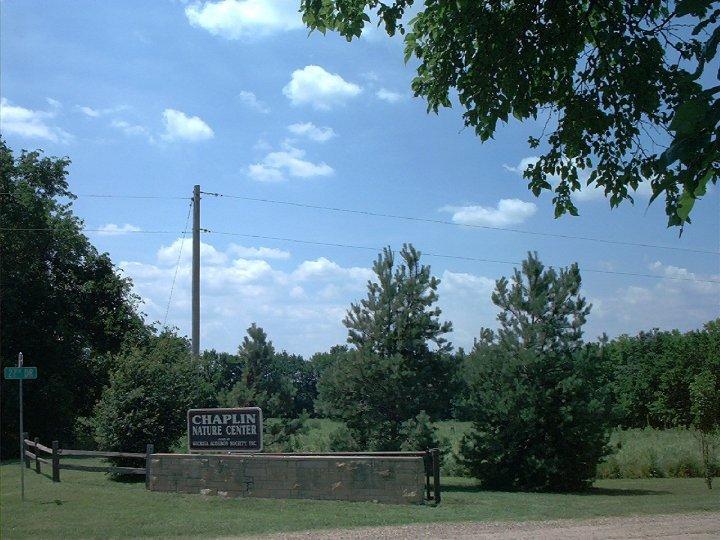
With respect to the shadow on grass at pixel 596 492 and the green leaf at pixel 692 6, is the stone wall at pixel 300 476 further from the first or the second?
the green leaf at pixel 692 6

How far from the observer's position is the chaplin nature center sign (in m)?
17.2

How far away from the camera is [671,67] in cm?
1025

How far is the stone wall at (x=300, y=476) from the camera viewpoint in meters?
14.7

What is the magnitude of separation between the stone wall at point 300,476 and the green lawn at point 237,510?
1.41 ft

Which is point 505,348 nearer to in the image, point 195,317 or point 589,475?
point 589,475

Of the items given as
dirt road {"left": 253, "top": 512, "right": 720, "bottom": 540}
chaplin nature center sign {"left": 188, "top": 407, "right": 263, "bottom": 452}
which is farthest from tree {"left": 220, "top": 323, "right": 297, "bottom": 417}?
dirt road {"left": 253, "top": 512, "right": 720, "bottom": 540}

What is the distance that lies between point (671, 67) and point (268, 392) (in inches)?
545

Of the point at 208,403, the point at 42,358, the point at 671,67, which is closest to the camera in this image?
the point at 671,67

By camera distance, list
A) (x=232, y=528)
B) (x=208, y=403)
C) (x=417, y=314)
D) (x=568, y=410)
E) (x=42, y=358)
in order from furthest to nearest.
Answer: (x=42, y=358)
(x=208, y=403)
(x=417, y=314)
(x=568, y=410)
(x=232, y=528)

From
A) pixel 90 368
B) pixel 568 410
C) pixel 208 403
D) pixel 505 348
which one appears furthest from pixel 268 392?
pixel 90 368

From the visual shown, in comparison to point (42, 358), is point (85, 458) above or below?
below

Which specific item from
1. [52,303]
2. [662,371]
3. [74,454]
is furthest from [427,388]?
[662,371]

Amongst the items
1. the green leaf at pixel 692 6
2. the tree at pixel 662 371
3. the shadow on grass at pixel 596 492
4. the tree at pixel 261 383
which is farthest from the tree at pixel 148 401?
the tree at pixel 662 371

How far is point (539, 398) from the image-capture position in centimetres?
1961
